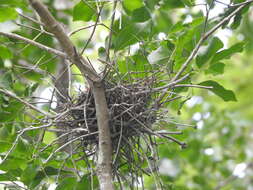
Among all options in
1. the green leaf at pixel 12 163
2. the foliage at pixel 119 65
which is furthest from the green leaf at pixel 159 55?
the green leaf at pixel 12 163

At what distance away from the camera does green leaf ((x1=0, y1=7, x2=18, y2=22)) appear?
1576mm

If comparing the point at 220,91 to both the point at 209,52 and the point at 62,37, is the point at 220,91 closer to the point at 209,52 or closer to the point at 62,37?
the point at 209,52

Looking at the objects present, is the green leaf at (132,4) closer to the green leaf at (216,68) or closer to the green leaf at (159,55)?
the green leaf at (159,55)

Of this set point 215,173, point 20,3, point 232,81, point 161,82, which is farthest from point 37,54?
point 232,81

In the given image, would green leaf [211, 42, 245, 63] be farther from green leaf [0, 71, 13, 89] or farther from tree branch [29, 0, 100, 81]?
green leaf [0, 71, 13, 89]

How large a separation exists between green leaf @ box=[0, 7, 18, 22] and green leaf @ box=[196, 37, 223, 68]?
653 mm

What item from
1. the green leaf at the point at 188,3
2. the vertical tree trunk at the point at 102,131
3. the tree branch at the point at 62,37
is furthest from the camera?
the green leaf at the point at 188,3

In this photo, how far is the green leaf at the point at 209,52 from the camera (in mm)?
1625

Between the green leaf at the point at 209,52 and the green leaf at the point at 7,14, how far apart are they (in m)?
0.65

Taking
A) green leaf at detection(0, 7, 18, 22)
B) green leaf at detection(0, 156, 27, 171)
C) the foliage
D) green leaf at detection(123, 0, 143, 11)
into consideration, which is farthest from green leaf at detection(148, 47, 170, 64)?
green leaf at detection(0, 156, 27, 171)

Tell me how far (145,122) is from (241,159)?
2.55 meters

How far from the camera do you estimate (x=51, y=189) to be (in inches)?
76.3

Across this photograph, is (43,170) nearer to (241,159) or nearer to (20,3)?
(20,3)

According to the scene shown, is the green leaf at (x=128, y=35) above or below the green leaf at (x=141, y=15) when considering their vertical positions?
below
